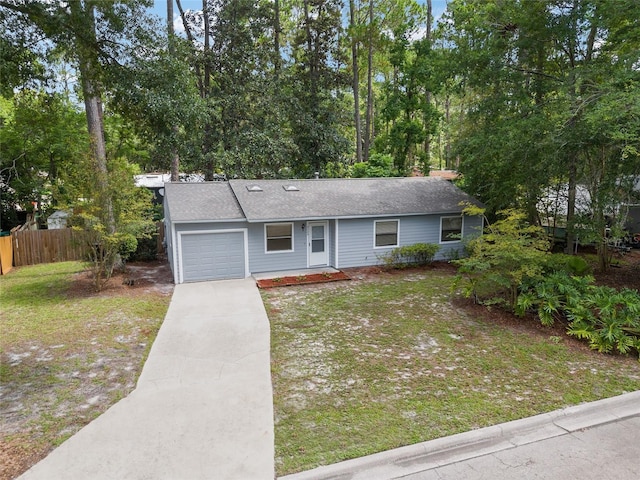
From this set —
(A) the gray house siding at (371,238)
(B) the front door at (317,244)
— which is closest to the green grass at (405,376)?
(B) the front door at (317,244)

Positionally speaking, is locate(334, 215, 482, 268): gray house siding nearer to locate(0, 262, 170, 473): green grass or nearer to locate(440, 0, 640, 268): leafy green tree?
locate(440, 0, 640, 268): leafy green tree

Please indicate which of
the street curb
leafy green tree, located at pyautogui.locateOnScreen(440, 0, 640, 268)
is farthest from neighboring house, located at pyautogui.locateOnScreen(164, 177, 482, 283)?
the street curb

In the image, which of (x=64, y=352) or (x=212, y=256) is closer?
Answer: (x=64, y=352)

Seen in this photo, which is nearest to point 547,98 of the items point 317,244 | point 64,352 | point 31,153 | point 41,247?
point 317,244

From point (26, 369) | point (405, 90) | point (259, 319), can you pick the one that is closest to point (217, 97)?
point (405, 90)

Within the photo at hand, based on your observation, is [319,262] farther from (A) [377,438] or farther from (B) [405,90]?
(B) [405,90]

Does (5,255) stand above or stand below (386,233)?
below

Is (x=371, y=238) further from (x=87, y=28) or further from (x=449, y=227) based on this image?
(x=87, y=28)
